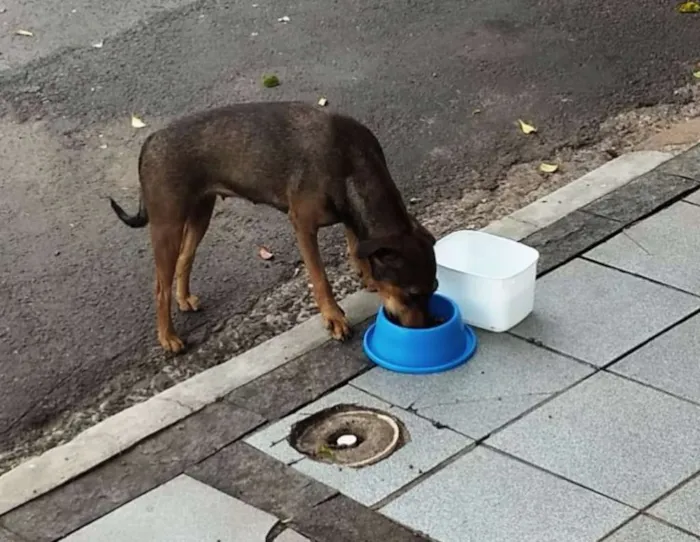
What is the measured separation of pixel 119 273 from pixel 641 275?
2.36 m

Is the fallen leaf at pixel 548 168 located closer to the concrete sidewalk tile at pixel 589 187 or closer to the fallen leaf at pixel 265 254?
the concrete sidewalk tile at pixel 589 187

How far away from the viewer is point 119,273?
6.08m

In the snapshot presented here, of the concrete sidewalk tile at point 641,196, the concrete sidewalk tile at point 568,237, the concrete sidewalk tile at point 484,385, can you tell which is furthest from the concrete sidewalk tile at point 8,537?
the concrete sidewalk tile at point 641,196

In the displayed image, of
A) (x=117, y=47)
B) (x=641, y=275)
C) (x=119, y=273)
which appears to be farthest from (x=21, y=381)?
(x=117, y=47)

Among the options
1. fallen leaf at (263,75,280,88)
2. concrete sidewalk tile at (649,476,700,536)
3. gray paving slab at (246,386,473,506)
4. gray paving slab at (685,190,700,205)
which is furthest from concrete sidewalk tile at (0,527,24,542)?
fallen leaf at (263,75,280,88)

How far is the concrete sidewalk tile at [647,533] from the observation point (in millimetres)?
4086

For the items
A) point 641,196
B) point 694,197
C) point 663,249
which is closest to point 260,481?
point 663,249

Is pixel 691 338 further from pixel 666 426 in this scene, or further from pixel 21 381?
pixel 21 381

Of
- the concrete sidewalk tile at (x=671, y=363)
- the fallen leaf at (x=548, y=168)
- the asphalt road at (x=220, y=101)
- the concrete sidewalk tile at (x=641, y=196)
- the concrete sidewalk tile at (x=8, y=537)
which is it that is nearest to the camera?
the concrete sidewalk tile at (x=8, y=537)

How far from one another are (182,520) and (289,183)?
154 cm

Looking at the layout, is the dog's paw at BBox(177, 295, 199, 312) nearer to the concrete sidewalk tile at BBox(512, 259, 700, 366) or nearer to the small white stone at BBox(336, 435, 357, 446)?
the small white stone at BBox(336, 435, 357, 446)

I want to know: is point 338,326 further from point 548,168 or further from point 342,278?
point 548,168

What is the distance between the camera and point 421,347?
504 cm

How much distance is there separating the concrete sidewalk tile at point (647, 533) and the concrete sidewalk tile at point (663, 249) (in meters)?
1.61
